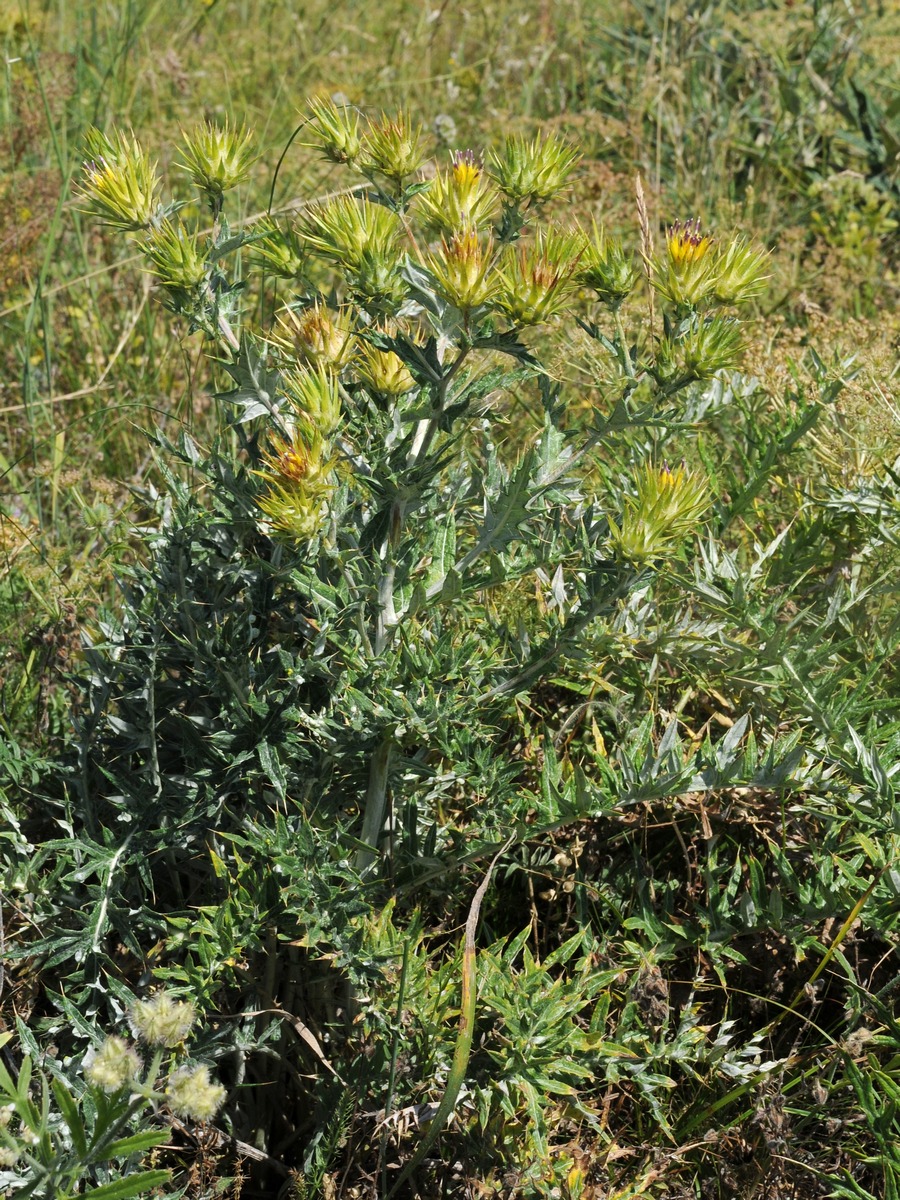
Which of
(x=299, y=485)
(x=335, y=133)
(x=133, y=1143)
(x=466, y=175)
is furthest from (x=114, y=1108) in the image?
(x=335, y=133)

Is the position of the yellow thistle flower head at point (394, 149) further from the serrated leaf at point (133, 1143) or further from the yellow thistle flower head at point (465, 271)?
the serrated leaf at point (133, 1143)

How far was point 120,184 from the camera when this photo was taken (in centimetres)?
157

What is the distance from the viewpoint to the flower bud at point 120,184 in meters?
1.57

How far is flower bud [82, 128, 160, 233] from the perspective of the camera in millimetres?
1567

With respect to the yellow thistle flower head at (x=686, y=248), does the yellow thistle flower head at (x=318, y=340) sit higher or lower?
lower

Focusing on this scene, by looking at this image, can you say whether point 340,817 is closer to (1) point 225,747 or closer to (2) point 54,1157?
(1) point 225,747

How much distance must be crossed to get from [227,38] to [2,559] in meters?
3.08

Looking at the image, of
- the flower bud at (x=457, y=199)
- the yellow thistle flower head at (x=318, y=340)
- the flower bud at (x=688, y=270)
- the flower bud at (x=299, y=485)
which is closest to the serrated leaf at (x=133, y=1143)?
the flower bud at (x=299, y=485)

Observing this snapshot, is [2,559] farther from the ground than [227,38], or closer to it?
closer to it

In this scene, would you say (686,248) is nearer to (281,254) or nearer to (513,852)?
(281,254)

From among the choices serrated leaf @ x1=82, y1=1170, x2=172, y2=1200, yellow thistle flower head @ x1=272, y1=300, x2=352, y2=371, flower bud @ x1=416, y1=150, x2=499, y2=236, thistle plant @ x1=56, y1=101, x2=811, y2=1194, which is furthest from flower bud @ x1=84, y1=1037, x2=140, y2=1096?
flower bud @ x1=416, y1=150, x2=499, y2=236

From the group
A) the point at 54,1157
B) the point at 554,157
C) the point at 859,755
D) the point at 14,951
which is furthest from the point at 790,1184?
the point at 554,157

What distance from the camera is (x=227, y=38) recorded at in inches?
181

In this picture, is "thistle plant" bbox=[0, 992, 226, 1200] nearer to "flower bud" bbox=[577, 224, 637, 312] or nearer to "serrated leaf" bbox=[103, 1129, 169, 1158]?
"serrated leaf" bbox=[103, 1129, 169, 1158]
